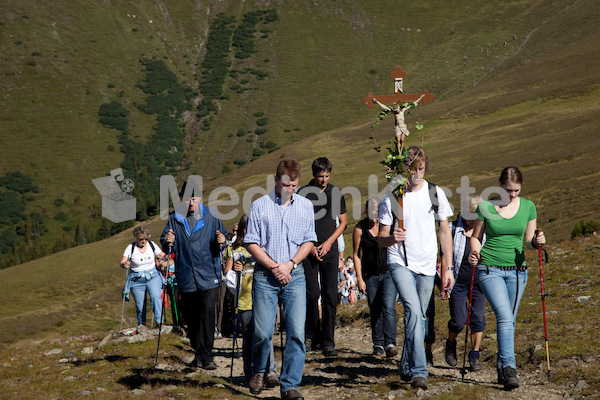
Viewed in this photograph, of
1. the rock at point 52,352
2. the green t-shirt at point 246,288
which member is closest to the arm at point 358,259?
the green t-shirt at point 246,288

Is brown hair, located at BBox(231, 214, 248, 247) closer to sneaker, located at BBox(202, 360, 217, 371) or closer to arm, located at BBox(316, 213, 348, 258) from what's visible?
arm, located at BBox(316, 213, 348, 258)

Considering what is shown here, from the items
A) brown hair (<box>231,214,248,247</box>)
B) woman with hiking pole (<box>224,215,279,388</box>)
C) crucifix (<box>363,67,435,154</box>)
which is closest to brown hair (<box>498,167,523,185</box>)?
crucifix (<box>363,67,435,154</box>)

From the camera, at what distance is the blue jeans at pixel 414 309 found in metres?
7.82

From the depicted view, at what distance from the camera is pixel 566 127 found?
211 feet

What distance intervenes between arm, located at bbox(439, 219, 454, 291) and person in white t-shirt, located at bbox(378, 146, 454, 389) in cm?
1

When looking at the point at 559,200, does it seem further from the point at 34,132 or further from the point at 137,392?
the point at 34,132

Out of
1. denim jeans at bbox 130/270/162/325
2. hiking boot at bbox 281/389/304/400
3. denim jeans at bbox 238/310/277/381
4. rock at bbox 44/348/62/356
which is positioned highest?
denim jeans at bbox 130/270/162/325

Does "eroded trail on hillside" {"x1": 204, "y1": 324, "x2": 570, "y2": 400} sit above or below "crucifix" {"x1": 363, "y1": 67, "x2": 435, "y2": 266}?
below

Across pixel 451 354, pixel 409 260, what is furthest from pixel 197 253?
pixel 451 354

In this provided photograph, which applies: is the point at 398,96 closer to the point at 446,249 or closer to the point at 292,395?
the point at 446,249

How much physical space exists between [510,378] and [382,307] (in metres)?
2.75

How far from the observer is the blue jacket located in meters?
9.94

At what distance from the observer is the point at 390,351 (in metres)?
10.1

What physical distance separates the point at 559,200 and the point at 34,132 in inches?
6326
